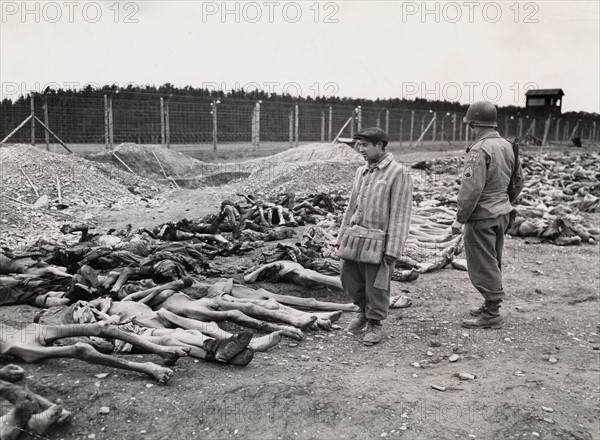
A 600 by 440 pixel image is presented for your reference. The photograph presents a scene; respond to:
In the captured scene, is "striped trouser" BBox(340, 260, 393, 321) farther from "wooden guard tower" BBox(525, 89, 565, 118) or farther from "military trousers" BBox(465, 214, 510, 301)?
"wooden guard tower" BBox(525, 89, 565, 118)

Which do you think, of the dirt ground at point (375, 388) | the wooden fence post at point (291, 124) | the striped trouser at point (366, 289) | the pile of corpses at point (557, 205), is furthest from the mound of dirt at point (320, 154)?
the striped trouser at point (366, 289)

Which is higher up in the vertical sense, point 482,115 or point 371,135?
point 482,115

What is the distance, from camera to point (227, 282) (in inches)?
214

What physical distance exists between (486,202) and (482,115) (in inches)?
31.2

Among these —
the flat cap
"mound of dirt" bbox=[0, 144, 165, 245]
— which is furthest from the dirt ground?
"mound of dirt" bbox=[0, 144, 165, 245]

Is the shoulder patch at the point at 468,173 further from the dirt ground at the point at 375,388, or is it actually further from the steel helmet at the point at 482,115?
the dirt ground at the point at 375,388

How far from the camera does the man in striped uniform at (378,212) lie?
4.76 metres

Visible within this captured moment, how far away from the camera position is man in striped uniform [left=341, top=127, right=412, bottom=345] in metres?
4.76

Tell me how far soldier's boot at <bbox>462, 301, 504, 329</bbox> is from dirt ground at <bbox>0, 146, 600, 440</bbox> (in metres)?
0.09

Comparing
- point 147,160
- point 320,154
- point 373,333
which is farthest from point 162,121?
point 373,333

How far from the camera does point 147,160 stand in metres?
16.4

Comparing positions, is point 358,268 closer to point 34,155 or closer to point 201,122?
point 34,155

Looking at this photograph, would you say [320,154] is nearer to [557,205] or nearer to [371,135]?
[557,205]

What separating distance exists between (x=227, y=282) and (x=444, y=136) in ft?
111
